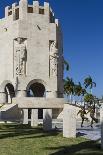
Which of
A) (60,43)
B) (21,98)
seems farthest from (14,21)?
(21,98)

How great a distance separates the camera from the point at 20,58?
4803 centimetres

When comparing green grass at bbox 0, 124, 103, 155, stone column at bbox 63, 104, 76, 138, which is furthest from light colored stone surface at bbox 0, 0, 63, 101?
green grass at bbox 0, 124, 103, 155

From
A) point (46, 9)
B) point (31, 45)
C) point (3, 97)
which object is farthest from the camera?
point (3, 97)

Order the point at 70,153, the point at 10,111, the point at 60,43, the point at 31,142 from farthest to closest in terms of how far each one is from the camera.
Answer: the point at 60,43, the point at 10,111, the point at 31,142, the point at 70,153

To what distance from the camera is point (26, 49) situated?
48750 millimetres

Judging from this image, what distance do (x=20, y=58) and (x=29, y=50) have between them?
5.90 ft

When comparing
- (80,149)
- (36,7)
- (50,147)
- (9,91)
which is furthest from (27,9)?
(80,149)

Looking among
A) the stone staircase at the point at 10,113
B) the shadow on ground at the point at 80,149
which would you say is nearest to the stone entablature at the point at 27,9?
the stone staircase at the point at 10,113

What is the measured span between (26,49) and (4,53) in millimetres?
3866

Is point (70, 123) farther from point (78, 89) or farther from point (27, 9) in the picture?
point (78, 89)

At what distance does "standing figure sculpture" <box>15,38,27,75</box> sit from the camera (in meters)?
48.0

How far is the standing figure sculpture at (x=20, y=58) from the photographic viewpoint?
4803 cm

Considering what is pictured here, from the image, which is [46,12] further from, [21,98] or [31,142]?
→ [31,142]

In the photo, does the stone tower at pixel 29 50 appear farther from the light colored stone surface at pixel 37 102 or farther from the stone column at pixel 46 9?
the light colored stone surface at pixel 37 102
